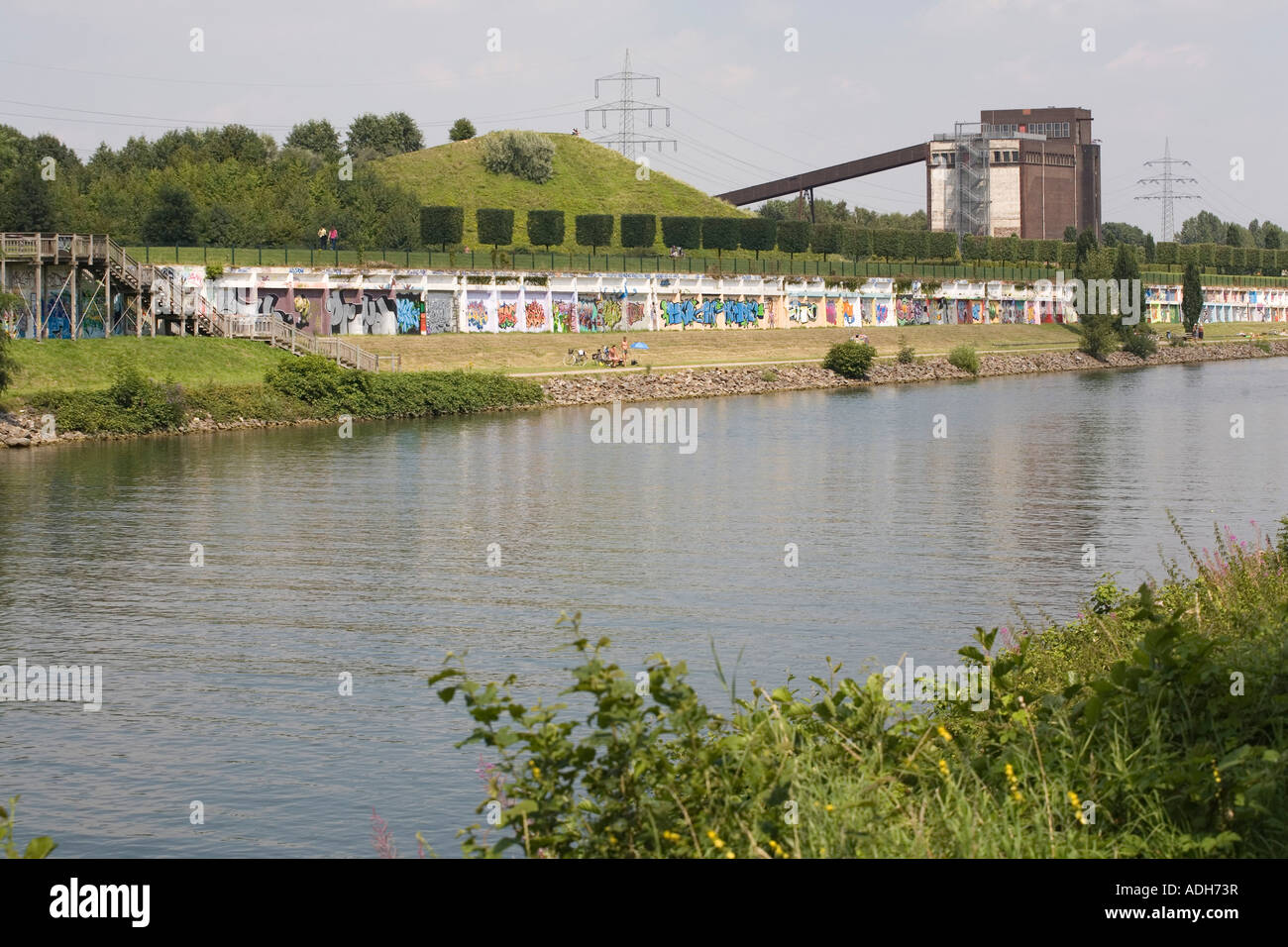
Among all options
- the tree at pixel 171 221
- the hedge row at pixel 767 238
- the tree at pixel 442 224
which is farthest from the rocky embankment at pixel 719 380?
the tree at pixel 171 221

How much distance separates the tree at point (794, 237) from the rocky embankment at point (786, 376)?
1128 inches

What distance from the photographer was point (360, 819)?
16.1m

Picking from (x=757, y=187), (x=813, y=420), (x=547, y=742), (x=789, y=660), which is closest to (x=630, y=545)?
(x=789, y=660)

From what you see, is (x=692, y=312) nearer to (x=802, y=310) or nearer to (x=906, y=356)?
(x=802, y=310)

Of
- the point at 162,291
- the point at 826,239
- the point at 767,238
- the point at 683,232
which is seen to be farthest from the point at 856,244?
the point at 162,291

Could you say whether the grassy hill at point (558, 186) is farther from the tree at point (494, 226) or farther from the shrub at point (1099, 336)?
the shrub at point (1099, 336)

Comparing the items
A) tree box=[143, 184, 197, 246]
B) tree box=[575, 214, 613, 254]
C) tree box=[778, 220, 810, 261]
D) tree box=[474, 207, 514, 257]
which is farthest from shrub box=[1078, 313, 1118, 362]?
tree box=[143, 184, 197, 246]

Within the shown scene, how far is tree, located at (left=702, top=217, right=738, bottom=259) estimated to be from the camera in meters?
130

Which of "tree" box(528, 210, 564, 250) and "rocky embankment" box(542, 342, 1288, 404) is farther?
"tree" box(528, 210, 564, 250)

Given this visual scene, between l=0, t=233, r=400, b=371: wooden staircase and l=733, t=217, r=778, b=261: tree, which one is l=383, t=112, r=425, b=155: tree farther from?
l=0, t=233, r=400, b=371: wooden staircase

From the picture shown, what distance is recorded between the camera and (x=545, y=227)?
117 m

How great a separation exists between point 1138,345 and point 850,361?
3877 centimetres

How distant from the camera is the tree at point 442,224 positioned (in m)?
107

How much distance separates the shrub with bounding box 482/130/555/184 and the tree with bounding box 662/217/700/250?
2876 cm
